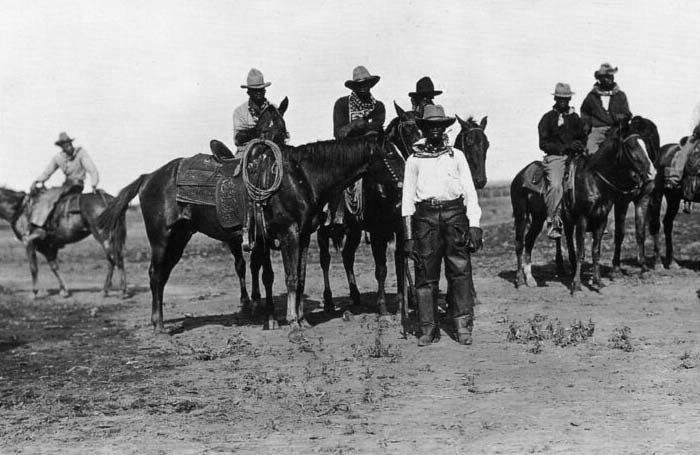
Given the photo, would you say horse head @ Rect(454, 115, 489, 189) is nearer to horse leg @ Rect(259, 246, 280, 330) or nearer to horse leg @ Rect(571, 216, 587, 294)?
horse leg @ Rect(259, 246, 280, 330)

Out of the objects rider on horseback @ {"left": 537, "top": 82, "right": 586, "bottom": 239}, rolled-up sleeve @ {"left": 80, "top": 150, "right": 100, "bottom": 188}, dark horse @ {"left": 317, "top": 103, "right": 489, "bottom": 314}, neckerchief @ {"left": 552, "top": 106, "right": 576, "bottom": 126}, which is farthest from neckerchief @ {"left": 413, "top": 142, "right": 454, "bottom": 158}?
rolled-up sleeve @ {"left": 80, "top": 150, "right": 100, "bottom": 188}

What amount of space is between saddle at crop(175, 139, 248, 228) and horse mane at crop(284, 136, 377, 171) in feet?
3.30

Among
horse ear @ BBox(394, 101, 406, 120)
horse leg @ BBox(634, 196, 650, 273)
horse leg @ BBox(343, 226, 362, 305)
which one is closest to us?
horse ear @ BBox(394, 101, 406, 120)

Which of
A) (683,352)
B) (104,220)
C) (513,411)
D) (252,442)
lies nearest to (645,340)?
(683,352)

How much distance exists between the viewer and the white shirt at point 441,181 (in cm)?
850

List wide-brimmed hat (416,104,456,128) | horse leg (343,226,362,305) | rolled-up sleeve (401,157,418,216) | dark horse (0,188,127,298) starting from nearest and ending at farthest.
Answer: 1. wide-brimmed hat (416,104,456,128)
2. rolled-up sleeve (401,157,418,216)
3. horse leg (343,226,362,305)
4. dark horse (0,188,127,298)

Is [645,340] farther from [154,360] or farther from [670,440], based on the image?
[154,360]

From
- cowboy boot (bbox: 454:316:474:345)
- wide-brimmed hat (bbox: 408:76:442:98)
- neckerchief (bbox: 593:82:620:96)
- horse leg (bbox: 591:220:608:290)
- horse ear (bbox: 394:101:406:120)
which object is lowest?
cowboy boot (bbox: 454:316:474:345)

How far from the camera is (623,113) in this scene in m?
13.3

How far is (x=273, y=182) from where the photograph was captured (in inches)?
394

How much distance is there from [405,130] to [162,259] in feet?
12.3

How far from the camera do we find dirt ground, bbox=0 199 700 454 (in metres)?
5.61

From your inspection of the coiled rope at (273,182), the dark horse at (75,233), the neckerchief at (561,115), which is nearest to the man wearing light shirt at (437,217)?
the coiled rope at (273,182)

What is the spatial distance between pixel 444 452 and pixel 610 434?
3.84 feet
